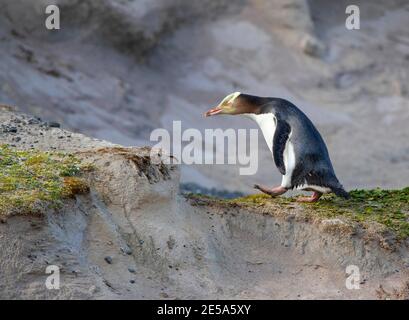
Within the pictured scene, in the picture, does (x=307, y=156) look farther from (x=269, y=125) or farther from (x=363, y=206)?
(x=363, y=206)

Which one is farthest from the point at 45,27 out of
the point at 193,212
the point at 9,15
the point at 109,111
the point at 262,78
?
the point at 193,212

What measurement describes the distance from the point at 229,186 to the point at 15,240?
13.3 m

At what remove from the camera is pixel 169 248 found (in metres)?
8.37

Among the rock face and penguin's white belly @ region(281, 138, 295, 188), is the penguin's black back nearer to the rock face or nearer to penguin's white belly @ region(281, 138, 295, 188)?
penguin's white belly @ region(281, 138, 295, 188)

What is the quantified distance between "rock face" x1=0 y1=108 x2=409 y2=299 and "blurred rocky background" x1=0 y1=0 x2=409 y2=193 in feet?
37.6

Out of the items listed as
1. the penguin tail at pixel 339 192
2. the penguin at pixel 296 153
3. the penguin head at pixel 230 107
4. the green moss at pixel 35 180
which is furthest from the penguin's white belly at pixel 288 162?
the green moss at pixel 35 180

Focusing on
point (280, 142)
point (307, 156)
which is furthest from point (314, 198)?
point (280, 142)

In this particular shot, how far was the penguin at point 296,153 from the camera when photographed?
938 cm

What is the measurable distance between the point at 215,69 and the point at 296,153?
1414 centimetres

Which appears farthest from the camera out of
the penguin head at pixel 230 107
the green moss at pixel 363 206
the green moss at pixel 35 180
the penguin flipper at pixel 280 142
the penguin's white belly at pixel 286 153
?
the penguin head at pixel 230 107

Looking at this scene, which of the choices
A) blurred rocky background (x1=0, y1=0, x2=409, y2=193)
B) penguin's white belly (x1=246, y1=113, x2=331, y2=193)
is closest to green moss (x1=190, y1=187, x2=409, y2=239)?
penguin's white belly (x1=246, y1=113, x2=331, y2=193)

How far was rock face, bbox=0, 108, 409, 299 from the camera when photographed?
7752mm

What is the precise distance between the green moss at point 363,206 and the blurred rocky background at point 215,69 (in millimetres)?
10684

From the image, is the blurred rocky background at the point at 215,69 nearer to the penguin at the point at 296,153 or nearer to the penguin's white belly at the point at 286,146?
the penguin's white belly at the point at 286,146
